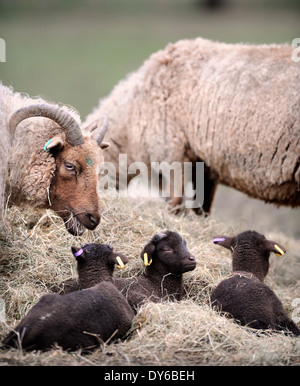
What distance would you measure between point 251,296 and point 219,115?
3490 millimetres

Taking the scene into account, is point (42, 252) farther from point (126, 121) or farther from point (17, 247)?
point (126, 121)

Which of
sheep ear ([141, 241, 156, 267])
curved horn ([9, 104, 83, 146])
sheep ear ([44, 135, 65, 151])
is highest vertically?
curved horn ([9, 104, 83, 146])

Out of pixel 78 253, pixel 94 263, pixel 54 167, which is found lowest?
pixel 94 263

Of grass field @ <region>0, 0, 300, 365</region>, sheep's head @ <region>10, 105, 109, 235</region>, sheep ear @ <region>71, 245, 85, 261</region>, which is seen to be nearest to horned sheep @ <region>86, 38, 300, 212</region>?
grass field @ <region>0, 0, 300, 365</region>

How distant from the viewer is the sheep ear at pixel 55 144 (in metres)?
5.64

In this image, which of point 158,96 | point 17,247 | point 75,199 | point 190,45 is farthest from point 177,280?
point 190,45

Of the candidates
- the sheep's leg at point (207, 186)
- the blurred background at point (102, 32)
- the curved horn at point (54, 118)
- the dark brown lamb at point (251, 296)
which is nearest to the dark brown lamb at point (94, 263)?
the dark brown lamb at point (251, 296)

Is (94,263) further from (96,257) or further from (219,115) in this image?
(219,115)

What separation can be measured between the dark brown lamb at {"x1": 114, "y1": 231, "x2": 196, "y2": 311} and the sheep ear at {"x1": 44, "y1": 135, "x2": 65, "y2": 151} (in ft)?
4.45

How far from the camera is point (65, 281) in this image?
221 inches

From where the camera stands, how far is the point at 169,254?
5641 mm


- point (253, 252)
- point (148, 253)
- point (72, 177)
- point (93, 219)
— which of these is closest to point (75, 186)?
point (72, 177)

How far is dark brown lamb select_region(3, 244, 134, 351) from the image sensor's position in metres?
4.27

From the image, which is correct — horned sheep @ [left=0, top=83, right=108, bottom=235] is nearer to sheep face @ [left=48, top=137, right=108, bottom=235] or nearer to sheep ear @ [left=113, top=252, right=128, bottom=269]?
sheep face @ [left=48, top=137, right=108, bottom=235]
